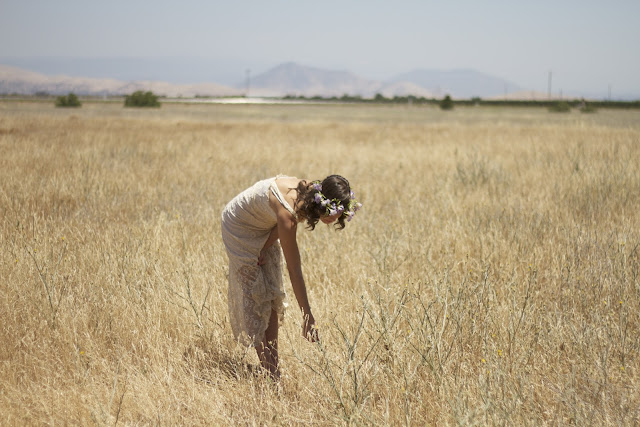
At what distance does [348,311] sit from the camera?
3873mm

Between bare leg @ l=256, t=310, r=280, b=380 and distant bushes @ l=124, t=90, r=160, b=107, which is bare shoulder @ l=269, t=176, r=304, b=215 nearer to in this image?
bare leg @ l=256, t=310, r=280, b=380

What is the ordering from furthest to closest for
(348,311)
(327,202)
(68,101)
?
1. (68,101)
2. (348,311)
3. (327,202)

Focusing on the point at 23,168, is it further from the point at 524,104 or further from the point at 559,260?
the point at 524,104

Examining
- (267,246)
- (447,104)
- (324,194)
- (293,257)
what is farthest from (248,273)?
(447,104)

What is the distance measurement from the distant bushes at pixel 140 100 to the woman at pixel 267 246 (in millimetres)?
45559

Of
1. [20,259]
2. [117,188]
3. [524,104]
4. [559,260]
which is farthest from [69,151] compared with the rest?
[524,104]

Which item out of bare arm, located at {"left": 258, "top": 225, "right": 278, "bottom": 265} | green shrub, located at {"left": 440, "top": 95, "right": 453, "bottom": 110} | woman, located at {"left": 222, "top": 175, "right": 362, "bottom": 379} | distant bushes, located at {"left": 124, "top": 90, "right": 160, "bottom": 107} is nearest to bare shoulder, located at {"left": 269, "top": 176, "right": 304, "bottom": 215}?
woman, located at {"left": 222, "top": 175, "right": 362, "bottom": 379}

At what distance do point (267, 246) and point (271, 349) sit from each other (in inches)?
26.6

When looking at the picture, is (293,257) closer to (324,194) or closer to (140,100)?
(324,194)

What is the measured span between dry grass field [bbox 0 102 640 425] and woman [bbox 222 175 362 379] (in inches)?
7.5

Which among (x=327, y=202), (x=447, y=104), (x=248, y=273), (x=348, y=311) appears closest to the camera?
(x=327, y=202)

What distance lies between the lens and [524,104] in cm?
8481

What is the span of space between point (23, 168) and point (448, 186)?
6936mm

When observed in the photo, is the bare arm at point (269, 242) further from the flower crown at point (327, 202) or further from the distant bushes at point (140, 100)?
the distant bushes at point (140, 100)
